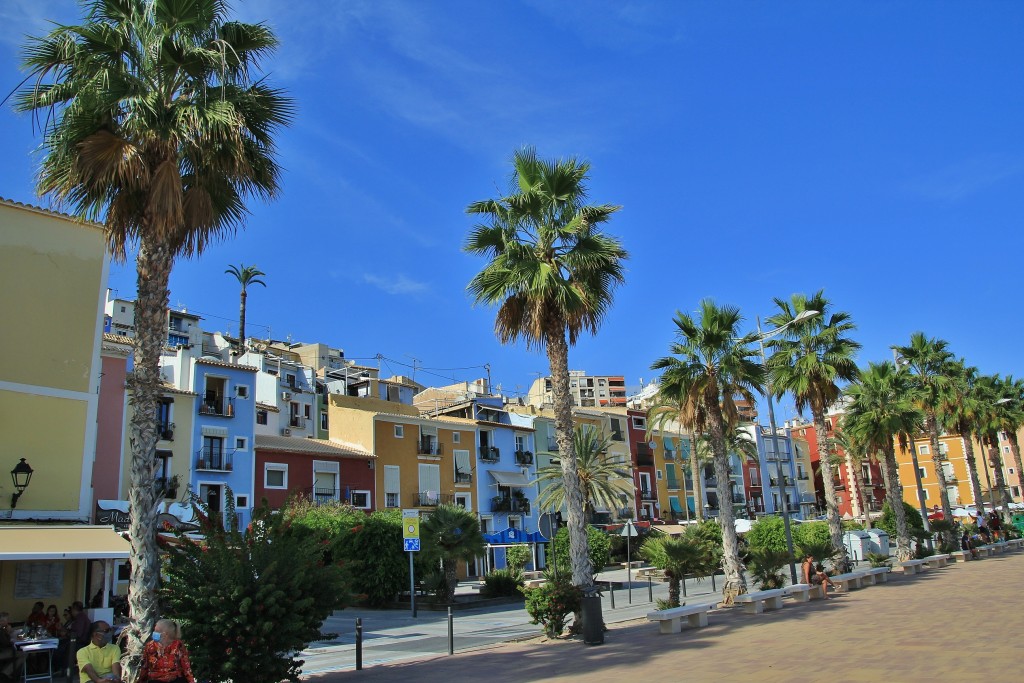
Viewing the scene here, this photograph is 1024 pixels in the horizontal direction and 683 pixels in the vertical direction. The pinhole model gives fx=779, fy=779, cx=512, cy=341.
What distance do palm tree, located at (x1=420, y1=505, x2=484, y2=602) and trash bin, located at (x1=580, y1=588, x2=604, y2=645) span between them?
1299 centimetres

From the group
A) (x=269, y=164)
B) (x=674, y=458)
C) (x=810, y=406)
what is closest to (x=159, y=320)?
(x=269, y=164)

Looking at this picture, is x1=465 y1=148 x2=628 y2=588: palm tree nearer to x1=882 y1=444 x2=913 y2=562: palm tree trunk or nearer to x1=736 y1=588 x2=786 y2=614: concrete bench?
x1=736 y1=588 x2=786 y2=614: concrete bench

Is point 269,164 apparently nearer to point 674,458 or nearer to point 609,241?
point 609,241

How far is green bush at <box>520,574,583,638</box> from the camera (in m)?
16.4

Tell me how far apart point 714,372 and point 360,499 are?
26381mm

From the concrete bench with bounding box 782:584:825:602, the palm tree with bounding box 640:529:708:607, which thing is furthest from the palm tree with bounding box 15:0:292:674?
the concrete bench with bounding box 782:584:825:602

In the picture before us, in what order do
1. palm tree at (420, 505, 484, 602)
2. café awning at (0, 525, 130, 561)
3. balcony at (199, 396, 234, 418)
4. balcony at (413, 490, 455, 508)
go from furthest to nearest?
balcony at (413, 490, 455, 508), balcony at (199, 396, 234, 418), palm tree at (420, 505, 484, 602), café awning at (0, 525, 130, 561)

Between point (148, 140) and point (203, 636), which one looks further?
point (148, 140)

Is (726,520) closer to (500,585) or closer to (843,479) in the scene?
(500,585)

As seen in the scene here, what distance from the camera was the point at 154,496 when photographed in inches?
441

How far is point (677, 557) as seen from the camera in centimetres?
2112

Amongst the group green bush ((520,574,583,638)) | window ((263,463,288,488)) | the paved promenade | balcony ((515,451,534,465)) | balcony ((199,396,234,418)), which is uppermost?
balcony ((199,396,234,418))

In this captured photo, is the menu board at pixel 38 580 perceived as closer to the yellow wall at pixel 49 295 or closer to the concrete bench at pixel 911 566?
the yellow wall at pixel 49 295

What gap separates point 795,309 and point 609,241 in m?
16.7
